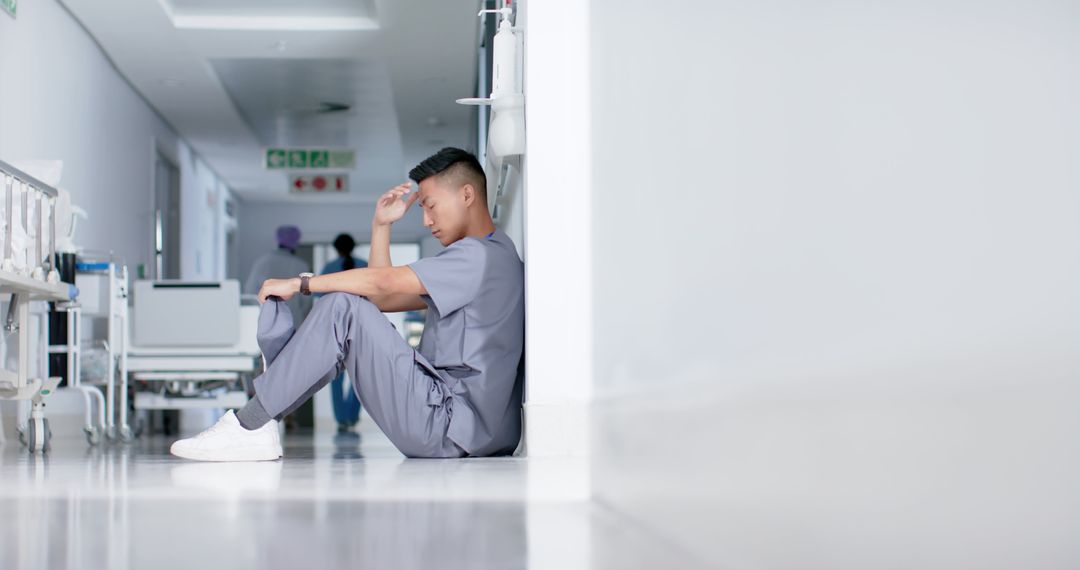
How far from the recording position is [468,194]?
302 centimetres

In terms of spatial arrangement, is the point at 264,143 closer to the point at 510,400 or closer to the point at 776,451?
the point at 510,400

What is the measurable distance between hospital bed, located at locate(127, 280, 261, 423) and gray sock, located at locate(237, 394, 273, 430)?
11.0 ft

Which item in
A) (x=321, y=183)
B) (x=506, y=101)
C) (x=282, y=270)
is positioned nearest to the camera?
(x=506, y=101)

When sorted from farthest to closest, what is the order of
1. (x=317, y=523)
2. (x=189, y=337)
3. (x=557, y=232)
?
(x=189, y=337)
(x=557, y=232)
(x=317, y=523)

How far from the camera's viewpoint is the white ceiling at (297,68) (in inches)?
283

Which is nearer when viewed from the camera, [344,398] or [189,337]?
[189,337]

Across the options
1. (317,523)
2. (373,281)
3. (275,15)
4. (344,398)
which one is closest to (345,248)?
(344,398)

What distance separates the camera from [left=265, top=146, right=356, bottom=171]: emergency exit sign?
11539mm

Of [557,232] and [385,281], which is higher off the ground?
[557,232]

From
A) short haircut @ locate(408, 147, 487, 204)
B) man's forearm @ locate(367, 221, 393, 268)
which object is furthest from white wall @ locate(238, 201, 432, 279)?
short haircut @ locate(408, 147, 487, 204)

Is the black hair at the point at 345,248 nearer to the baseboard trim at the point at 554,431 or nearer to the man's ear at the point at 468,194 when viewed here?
the man's ear at the point at 468,194

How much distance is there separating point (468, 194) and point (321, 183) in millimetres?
9822

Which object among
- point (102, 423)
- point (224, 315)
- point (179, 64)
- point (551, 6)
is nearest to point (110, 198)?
point (179, 64)

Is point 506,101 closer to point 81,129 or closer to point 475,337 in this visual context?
point 475,337
